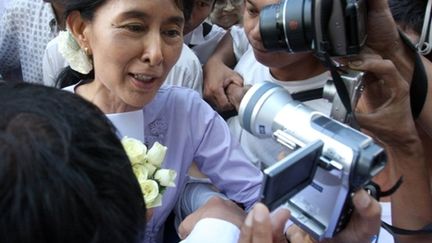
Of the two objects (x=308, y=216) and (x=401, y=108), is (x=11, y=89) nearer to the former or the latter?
(x=308, y=216)

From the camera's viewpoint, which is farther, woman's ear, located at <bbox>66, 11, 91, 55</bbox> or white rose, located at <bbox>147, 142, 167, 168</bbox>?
woman's ear, located at <bbox>66, 11, 91, 55</bbox>

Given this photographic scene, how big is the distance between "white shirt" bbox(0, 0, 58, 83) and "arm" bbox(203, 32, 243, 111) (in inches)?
23.9

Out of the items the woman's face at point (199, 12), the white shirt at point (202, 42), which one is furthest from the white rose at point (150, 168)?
the white shirt at point (202, 42)

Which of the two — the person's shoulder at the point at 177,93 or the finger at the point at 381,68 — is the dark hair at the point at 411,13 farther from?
the person's shoulder at the point at 177,93

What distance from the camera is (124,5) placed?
1.20m

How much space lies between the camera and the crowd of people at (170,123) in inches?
22.0

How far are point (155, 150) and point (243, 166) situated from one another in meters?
0.39

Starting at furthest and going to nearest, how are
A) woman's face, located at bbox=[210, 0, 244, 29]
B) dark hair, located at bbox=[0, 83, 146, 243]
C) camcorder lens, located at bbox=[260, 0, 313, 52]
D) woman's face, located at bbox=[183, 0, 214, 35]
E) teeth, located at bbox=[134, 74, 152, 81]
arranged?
1. woman's face, located at bbox=[210, 0, 244, 29]
2. woman's face, located at bbox=[183, 0, 214, 35]
3. teeth, located at bbox=[134, 74, 152, 81]
4. camcorder lens, located at bbox=[260, 0, 313, 52]
5. dark hair, located at bbox=[0, 83, 146, 243]

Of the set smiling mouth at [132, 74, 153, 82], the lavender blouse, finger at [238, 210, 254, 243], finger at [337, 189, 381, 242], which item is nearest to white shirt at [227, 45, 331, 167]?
the lavender blouse

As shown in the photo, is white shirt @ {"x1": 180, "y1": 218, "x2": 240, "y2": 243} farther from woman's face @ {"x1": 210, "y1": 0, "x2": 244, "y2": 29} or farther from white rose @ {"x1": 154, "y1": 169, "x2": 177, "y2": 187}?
woman's face @ {"x1": 210, "y1": 0, "x2": 244, "y2": 29}

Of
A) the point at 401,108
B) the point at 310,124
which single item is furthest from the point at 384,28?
the point at 310,124

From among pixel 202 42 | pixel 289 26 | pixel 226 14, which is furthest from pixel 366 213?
pixel 226 14

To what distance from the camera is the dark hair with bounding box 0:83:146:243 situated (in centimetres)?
53

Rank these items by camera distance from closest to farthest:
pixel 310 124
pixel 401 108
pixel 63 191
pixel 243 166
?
pixel 63 191 < pixel 310 124 < pixel 401 108 < pixel 243 166
